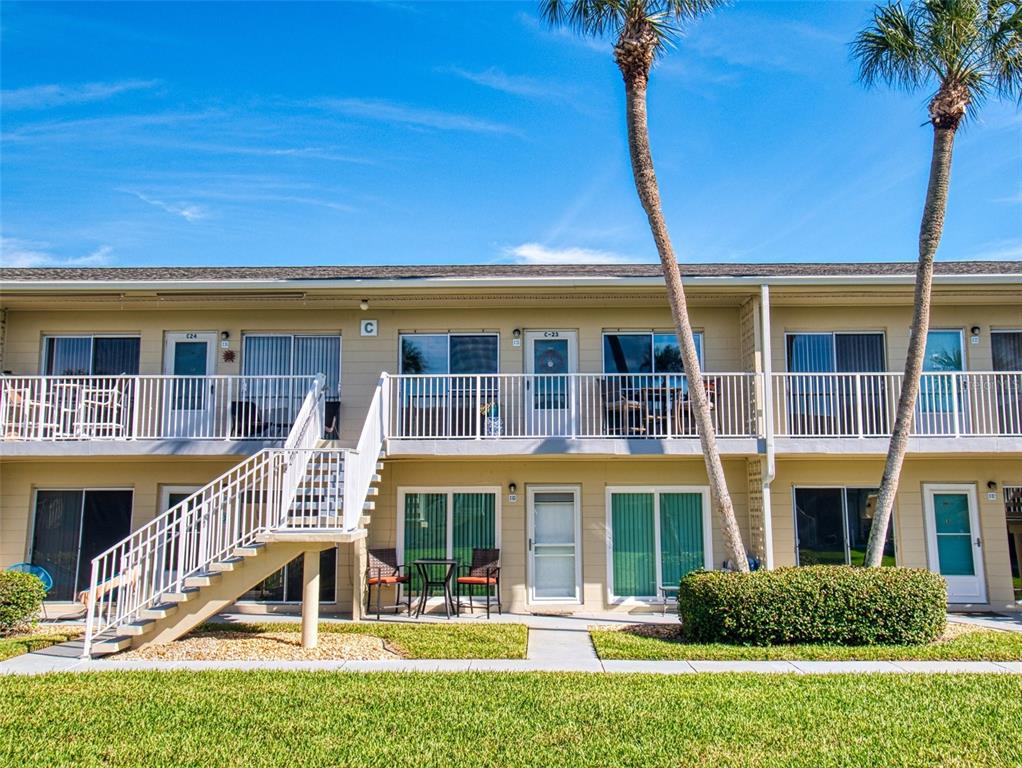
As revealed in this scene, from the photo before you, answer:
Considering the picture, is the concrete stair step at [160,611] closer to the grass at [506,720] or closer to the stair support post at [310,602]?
the grass at [506,720]

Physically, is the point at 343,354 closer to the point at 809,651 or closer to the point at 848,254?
the point at 809,651

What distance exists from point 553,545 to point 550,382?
2.78m

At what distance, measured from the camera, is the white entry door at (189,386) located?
13133 millimetres

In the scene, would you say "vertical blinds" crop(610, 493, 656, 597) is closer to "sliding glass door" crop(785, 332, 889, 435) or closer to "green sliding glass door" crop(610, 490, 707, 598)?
"green sliding glass door" crop(610, 490, 707, 598)

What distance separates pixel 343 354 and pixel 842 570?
864cm

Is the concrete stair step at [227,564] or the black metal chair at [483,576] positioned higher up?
the concrete stair step at [227,564]

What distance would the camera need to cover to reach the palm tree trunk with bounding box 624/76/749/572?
10.2m

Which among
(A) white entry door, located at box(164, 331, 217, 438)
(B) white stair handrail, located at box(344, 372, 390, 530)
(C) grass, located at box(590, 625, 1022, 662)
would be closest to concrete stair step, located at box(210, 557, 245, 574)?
(B) white stair handrail, located at box(344, 372, 390, 530)

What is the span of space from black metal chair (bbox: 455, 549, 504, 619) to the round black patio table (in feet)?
0.63

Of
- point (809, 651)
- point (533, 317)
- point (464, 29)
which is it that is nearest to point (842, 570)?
point (809, 651)

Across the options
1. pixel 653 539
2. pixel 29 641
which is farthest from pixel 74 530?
pixel 653 539

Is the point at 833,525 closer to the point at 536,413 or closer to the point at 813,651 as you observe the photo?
the point at 813,651

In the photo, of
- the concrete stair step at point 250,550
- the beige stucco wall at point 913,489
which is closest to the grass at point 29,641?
the concrete stair step at point 250,550

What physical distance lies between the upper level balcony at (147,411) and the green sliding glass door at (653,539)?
588 centimetres
